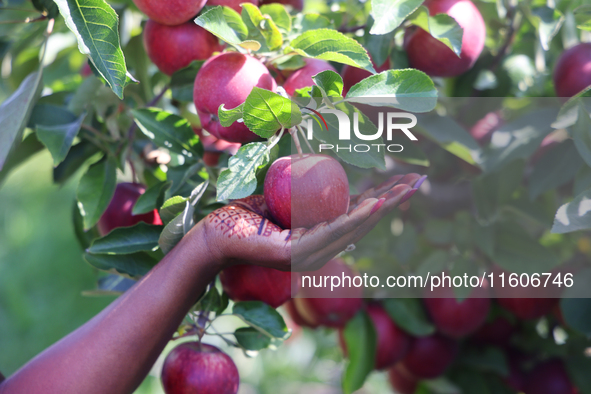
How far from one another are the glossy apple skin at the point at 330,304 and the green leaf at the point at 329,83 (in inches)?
12.6

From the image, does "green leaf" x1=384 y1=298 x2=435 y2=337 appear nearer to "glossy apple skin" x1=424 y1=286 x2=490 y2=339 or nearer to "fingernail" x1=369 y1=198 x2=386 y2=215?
"glossy apple skin" x1=424 y1=286 x2=490 y2=339

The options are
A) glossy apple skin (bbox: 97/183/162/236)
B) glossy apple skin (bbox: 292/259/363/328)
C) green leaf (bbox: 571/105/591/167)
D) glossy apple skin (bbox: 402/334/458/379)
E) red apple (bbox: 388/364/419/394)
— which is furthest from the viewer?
red apple (bbox: 388/364/419/394)

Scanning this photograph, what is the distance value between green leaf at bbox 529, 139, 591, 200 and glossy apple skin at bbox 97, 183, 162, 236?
1.74 feet

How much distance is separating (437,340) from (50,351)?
64cm

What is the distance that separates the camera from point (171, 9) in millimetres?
542

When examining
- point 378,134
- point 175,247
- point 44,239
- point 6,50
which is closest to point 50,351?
point 175,247

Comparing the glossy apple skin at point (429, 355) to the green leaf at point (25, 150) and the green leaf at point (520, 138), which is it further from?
the green leaf at point (25, 150)

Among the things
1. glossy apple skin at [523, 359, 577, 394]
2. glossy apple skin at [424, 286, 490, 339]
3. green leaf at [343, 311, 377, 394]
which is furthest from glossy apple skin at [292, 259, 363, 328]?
glossy apple skin at [523, 359, 577, 394]

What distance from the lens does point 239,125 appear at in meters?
0.50

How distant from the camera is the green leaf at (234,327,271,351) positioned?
0.56 metres

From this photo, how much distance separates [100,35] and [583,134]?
521 mm

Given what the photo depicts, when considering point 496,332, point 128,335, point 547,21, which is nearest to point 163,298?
point 128,335

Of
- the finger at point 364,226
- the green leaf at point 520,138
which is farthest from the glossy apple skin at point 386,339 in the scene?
the finger at point 364,226

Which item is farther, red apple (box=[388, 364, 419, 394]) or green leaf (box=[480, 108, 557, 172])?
red apple (box=[388, 364, 419, 394])
